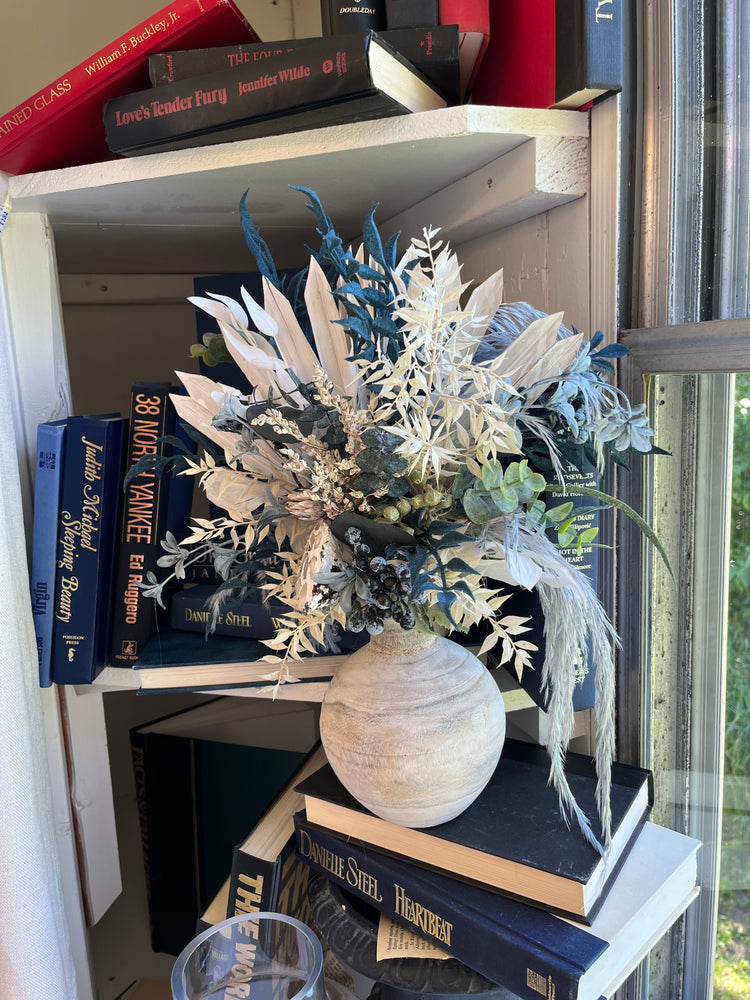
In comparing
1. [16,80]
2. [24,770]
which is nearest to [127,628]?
[24,770]

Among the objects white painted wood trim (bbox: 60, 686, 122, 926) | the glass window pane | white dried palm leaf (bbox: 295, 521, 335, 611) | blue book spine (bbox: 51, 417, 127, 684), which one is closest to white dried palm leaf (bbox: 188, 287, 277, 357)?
white dried palm leaf (bbox: 295, 521, 335, 611)

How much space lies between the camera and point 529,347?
0.47m

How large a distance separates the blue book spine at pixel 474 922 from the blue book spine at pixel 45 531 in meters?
0.33

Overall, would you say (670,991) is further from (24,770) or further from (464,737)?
(24,770)

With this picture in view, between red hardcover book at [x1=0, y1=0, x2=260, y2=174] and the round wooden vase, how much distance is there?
0.51 metres

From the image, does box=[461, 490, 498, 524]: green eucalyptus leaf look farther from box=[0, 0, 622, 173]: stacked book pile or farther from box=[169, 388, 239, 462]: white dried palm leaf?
box=[0, 0, 622, 173]: stacked book pile

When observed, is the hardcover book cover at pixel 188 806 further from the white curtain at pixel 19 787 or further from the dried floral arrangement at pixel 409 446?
the dried floral arrangement at pixel 409 446

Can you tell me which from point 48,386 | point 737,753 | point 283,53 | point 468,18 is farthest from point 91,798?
point 468,18

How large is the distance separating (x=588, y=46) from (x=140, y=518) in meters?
0.55

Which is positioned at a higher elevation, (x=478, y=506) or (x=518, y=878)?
(x=478, y=506)

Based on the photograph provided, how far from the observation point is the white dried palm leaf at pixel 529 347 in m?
0.47

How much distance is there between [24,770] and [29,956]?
0.61ft

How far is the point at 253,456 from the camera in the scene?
0.49 metres

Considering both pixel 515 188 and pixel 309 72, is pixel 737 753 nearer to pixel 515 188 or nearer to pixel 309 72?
pixel 515 188
